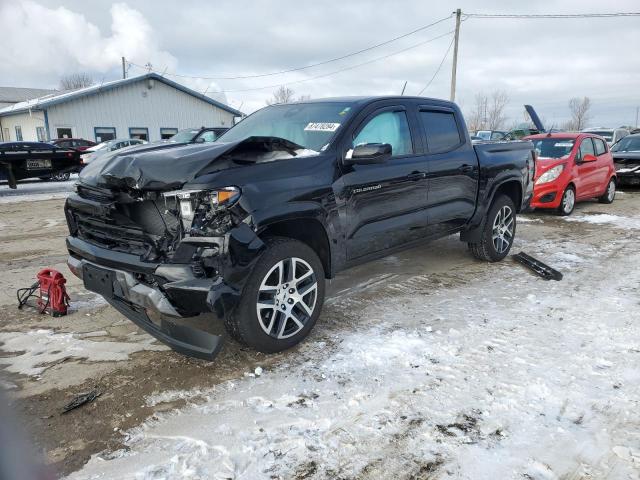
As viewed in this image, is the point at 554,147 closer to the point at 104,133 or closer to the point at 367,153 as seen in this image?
the point at 367,153

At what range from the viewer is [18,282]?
5.19 m

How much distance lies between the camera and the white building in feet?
82.5

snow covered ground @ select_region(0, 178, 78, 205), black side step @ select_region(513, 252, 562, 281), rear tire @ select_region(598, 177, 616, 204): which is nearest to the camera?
black side step @ select_region(513, 252, 562, 281)

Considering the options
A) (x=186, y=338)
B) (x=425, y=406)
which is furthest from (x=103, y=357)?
(x=425, y=406)

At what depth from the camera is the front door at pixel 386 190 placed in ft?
12.8

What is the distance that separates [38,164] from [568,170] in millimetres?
13270

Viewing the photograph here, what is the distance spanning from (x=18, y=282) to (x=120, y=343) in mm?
2369

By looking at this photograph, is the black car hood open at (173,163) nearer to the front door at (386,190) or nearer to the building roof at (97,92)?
the front door at (386,190)

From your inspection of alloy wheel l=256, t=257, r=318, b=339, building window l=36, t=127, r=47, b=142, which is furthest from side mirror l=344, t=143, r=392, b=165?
building window l=36, t=127, r=47, b=142

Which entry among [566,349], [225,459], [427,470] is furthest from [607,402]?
[225,459]

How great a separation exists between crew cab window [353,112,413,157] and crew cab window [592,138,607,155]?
319 inches

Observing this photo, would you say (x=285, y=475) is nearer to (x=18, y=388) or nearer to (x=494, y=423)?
(x=494, y=423)

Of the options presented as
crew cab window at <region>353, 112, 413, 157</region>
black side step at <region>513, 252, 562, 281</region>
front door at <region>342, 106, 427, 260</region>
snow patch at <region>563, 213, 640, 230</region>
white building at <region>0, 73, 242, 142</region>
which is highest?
white building at <region>0, 73, 242, 142</region>

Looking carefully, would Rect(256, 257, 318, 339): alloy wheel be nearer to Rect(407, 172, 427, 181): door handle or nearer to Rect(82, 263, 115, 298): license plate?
Rect(82, 263, 115, 298): license plate
